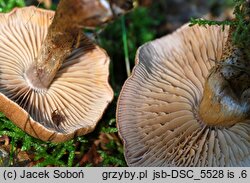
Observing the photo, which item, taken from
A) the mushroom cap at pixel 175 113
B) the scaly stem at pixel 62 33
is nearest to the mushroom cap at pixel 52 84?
the scaly stem at pixel 62 33

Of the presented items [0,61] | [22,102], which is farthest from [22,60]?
[22,102]

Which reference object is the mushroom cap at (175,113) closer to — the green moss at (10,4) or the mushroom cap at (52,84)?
the mushroom cap at (52,84)

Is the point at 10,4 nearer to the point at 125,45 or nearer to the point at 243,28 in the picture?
the point at 125,45

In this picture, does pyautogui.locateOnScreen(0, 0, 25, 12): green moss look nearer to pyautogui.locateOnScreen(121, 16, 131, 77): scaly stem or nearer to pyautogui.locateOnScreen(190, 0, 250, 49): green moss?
pyautogui.locateOnScreen(121, 16, 131, 77): scaly stem

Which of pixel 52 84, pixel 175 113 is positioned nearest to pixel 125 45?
pixel 52 84

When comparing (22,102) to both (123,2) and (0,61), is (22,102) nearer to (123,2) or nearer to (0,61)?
(0,61)
